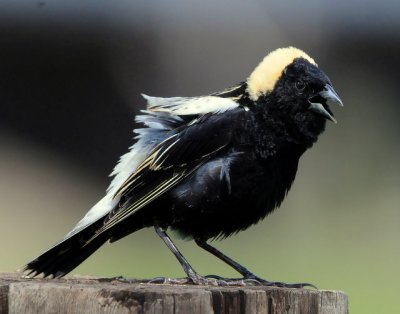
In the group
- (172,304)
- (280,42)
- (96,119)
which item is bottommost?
(172,304)

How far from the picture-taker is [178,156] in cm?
429

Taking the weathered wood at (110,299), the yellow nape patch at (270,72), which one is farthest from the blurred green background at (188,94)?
the weathered wood at (110,299)

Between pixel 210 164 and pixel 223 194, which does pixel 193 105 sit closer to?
pixel 210 164

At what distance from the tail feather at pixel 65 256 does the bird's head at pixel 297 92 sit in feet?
2.63

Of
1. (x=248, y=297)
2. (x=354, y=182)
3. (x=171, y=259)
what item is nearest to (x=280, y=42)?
(x=354, y=182)

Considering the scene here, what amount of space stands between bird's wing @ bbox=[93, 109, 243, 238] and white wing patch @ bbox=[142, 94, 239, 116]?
0.03 meters

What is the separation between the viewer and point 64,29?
37.7 feet

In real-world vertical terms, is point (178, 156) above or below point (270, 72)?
below

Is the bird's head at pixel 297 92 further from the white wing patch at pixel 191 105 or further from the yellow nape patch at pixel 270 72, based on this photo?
the white wing patch at pixel 191 105

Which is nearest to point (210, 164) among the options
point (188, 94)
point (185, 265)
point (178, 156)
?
point (178, 156)

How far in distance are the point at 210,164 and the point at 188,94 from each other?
645 cm

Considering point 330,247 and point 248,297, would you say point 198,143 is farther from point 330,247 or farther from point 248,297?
point 330,247

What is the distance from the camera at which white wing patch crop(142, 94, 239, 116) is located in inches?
171

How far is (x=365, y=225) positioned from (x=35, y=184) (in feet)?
9.75
